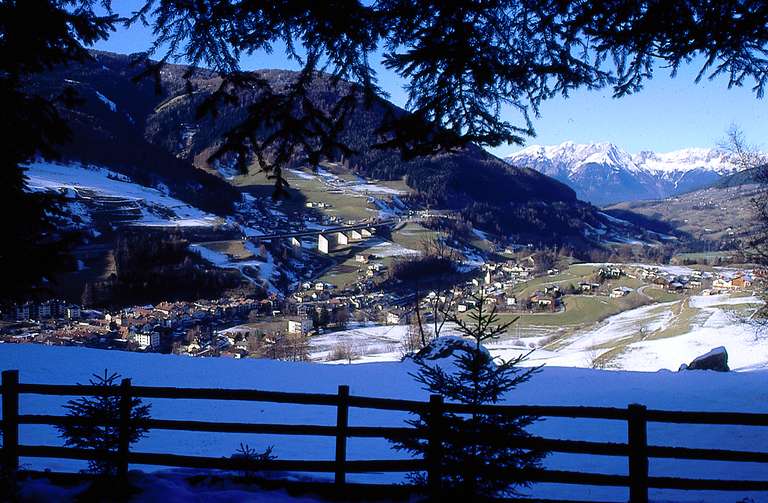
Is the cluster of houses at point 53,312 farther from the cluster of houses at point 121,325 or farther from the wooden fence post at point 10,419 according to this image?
the wooden fence post at point 10,419

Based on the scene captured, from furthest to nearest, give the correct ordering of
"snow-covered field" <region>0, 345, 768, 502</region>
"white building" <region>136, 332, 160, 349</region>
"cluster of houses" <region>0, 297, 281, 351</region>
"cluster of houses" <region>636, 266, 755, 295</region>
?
1. "cluster of houses" <region>636, 266, 755, 295</region>
2. "white building" <region>136, 332, 160, 349</region>
3. "cluster of houses" <region>0, 297, 281, 351</region>
4. "snow-covered field" <region>0, 345, 768, 502</region>

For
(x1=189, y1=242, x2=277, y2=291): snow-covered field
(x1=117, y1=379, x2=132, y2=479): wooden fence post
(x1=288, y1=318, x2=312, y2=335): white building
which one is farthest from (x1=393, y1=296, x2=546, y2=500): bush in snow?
(x1=189, y1=242, x2=277, y2=291): snow-covered field

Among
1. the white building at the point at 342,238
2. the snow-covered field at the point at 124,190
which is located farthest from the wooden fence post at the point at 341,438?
the white building at the point at 342,238

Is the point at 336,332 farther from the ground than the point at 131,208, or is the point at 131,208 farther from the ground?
the point at 131,208

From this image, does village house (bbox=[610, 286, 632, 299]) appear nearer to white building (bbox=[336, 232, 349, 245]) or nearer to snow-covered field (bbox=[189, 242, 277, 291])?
white building (bbox=[336, 232, 349, 245])

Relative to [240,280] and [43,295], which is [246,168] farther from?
[240,280]

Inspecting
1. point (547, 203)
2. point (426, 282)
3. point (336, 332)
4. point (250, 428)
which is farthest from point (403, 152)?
point (547, 203)
